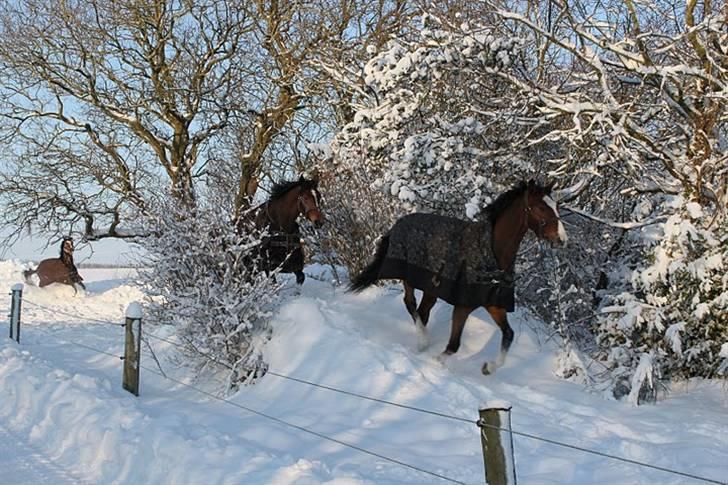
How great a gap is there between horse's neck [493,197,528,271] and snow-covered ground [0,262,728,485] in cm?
127

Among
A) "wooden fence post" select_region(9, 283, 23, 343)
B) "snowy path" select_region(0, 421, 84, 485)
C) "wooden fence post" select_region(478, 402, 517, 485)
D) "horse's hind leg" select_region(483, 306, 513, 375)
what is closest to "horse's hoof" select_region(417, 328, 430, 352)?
"horse's hind leg" select_region(483, 306, 513, 375)

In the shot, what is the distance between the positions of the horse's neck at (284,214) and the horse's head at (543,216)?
3.57 meters

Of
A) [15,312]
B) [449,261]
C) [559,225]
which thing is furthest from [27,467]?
[15,312]

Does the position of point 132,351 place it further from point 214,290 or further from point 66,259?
point 66,259

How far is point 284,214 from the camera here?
9375mm

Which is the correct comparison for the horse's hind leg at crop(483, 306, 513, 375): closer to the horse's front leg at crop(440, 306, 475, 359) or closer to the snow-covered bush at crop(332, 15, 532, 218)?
the horse's front leg at crop(440, 306, 475, 359)

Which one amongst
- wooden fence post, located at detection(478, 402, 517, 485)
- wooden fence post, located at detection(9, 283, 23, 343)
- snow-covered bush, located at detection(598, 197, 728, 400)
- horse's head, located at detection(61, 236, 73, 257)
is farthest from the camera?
horse's head, located at detection(61, 236, 73, 257)

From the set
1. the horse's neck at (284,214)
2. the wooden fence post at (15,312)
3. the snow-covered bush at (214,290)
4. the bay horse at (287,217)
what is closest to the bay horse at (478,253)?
the snow-covered bush at (214,290)

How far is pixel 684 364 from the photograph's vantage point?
22.7 feet

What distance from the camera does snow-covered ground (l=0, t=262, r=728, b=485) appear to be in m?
4.65

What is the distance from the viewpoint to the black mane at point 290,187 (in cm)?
924

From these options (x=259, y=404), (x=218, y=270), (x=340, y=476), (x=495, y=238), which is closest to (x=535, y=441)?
(x=340, y=476)

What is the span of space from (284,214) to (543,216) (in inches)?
155

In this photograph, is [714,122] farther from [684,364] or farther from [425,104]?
[425,104]
